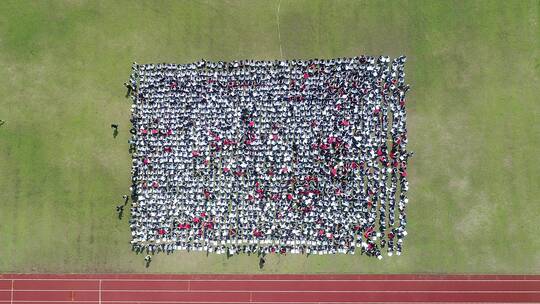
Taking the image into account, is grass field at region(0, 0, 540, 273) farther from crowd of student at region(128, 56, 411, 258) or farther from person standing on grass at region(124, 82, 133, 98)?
crowd of student at region(128, 56, 411, 258)

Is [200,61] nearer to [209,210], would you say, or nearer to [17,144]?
[209,210]

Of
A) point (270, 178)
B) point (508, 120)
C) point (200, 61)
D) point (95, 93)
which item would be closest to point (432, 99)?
point (508, 120)

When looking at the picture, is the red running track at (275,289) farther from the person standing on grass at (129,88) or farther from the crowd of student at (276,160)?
the person standing on grass at (129,88)

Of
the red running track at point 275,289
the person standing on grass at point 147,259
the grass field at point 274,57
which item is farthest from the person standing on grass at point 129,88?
the red running track at point 275,289

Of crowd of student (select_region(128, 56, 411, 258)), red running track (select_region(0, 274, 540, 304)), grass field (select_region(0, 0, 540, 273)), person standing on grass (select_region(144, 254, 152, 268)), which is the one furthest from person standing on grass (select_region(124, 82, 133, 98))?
red running track (select_region(0, 274, 540, 304))

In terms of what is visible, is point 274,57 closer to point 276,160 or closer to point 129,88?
A: point 276,160

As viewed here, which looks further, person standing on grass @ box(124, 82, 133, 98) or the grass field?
person standing on grass @ box(124, 82, 133, 98)

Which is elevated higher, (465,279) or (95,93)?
(95,93)
